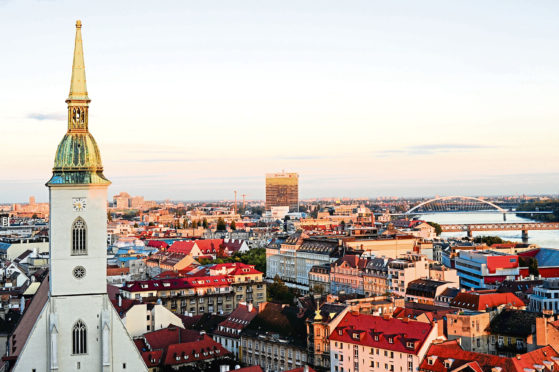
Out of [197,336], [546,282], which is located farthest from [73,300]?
[546,282]

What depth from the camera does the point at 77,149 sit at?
31422mm

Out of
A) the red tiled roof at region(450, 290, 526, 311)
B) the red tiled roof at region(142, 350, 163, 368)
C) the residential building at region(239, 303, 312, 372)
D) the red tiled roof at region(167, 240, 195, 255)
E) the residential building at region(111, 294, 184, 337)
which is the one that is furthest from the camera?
the red tiled roof at region(167, 240, 195, 255)

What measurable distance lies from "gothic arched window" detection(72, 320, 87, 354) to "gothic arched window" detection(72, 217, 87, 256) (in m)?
2.90

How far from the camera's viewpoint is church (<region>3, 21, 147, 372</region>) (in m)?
31.3

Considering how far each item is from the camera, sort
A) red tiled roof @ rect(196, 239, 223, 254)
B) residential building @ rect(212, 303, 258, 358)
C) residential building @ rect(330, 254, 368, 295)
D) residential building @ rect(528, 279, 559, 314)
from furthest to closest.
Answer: red tiled roof @ rect(196, 239, 223, 254)
residential building @ rect(330, 254, 368, 295)
residential building @ rect(528, 279, 559, 314)
residential building @ rect(212, 303, 258, 358)

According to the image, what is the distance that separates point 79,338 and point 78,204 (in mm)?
5495

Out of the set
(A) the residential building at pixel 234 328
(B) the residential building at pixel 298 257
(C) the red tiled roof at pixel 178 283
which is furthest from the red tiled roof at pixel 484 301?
(B) the residential building at pixel 298 257

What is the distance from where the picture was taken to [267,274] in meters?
107

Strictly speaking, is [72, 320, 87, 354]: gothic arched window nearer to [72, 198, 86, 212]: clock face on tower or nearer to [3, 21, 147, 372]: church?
[3, 21, 147, 372]: church

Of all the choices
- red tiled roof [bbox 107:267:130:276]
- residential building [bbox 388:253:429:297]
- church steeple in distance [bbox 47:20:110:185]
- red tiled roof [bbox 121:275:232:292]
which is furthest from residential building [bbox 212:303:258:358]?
red tiled roof [bbox 107:267:130:276]

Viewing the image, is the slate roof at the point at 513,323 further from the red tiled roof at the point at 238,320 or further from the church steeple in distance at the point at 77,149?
the church steeple in distance at the point at 77,149

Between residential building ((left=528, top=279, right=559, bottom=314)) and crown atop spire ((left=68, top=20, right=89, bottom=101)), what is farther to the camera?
residential building ((left=528, top=279, right=559, bottom=314))

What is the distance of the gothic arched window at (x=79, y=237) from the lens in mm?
31516

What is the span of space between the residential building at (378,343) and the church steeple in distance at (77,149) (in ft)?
66.8
